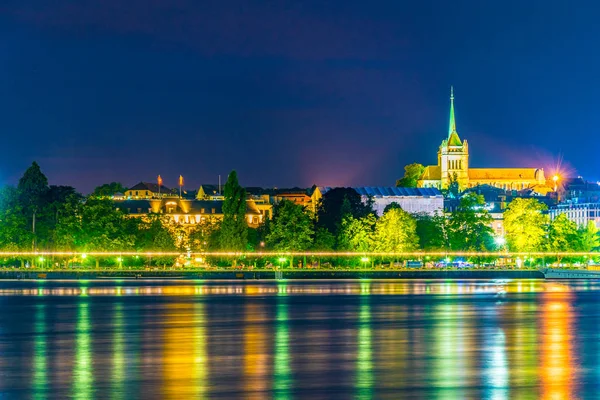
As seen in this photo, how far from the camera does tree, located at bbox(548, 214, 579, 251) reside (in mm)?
153375

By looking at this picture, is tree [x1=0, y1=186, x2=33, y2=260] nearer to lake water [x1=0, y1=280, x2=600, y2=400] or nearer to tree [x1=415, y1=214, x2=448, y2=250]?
tree [x1=415, y1=214, x2=448, y2=250]

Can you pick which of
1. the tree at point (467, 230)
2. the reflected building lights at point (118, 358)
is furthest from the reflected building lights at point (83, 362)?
the tree at point (467, 230)

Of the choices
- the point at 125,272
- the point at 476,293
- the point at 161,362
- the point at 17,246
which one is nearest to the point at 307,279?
the point at 125,272

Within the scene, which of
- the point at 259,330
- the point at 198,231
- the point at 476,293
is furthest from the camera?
the point at 198,231

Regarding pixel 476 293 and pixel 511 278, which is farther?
pixel 511 278

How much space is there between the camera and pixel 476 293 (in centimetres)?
8712

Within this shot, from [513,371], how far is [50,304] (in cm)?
4273

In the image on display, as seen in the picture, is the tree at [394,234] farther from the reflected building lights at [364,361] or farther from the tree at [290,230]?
the reflected building lights at [364,361]

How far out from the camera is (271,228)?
142 meters

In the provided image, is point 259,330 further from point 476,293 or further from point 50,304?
point 476,293

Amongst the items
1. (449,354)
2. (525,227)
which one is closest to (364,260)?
(525,227)

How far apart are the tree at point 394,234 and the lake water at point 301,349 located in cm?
7448

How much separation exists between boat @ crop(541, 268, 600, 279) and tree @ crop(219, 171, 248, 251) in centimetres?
3394

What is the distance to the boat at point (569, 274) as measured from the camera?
438 feet
